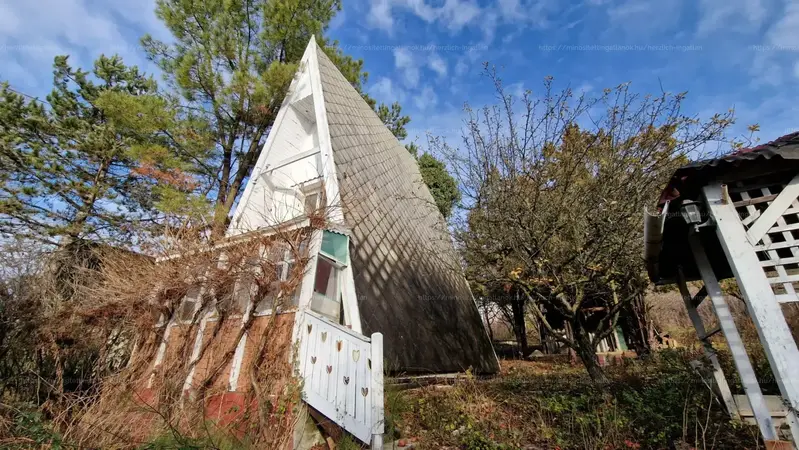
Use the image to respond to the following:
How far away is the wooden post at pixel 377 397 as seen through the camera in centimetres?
349

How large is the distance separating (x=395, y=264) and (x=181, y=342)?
3890 millimetres

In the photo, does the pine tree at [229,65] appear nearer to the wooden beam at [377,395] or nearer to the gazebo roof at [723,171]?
the wooden beam at [377,395]

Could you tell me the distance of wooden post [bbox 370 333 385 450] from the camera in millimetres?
3486

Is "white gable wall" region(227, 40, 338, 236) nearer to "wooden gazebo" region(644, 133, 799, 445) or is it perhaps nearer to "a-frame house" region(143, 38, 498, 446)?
"a-frame house" region(143, 38, 498, 446)

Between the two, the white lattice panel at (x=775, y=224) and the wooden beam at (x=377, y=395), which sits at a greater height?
the white lattice panel at (x=775, y=224)

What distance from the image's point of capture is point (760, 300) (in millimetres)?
2826

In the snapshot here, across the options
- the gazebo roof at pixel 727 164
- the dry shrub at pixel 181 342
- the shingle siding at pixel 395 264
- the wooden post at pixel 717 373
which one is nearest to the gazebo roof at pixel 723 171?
the gazebo roof at pixel 727 164

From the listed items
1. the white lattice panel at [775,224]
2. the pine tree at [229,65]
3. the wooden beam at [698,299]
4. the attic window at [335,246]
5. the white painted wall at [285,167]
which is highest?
the pine tree at [229,65]

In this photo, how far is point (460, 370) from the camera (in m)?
6.85

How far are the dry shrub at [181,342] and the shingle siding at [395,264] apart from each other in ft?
4.53

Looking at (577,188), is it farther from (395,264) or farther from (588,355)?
(395,264)

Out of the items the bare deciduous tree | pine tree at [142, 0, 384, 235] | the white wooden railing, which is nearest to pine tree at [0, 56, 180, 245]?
pine tree at [142, 0, 384, 235]

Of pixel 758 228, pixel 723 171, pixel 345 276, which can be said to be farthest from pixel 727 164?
pixel 345 276

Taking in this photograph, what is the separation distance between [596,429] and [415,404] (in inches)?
91.1
